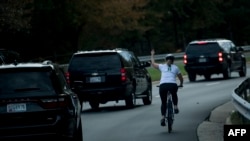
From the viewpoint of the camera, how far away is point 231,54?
132ft

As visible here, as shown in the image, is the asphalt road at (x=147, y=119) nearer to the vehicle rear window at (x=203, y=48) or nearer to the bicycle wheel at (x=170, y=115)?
the bicycle wheel at (x=170, y=115)

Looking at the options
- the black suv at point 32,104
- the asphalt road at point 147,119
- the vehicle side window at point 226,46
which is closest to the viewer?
the black suv at point 32,104

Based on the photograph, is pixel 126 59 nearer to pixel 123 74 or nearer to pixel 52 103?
pixel 123 74

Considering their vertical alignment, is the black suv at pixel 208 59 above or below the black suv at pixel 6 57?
below

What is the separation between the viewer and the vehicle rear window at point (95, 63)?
79.6 feet

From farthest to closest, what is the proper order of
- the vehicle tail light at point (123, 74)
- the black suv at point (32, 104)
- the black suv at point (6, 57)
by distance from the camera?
the vehicle tail light at point (123, 74), the black suv at point (6, 57), the black suv at point (32, 104)

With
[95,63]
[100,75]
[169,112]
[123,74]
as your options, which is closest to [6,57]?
[95,63]

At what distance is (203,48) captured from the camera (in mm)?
39156

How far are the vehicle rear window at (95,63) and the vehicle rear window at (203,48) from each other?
1506cm

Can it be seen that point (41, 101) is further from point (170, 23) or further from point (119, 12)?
point (170, 23)

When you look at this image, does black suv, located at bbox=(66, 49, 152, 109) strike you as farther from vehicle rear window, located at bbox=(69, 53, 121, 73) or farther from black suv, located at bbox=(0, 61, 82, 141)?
black suv, located at bbox=(0, 61, 82, 141)

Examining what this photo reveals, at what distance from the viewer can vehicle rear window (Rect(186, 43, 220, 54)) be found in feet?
127

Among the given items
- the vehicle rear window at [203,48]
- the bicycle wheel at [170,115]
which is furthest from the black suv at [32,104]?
the vehicle rear window at [203,48]

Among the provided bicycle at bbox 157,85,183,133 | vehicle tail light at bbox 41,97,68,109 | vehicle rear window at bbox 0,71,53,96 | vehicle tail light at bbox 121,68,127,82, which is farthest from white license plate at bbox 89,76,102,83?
vehicle tail light at bbox 41,97,68,109
